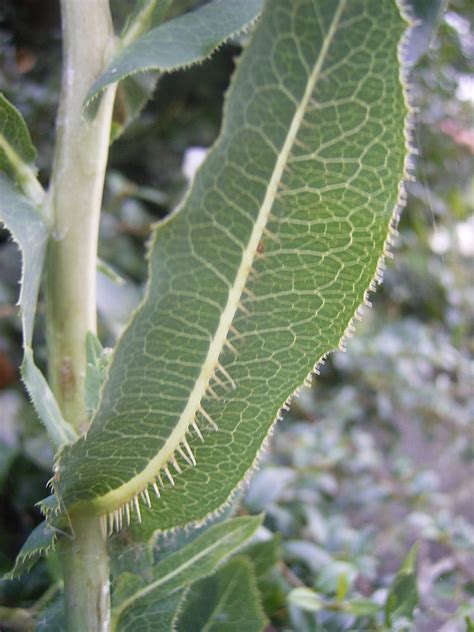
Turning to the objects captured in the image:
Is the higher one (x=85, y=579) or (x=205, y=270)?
(x=205, y=270)

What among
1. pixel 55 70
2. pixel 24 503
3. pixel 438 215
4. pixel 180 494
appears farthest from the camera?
pixel 438 215

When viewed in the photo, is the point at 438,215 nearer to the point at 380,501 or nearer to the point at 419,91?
the point at 419,91

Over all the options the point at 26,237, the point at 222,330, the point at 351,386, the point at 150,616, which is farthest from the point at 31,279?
the point at 351,386

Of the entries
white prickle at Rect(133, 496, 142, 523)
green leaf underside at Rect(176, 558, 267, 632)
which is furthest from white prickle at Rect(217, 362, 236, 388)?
green leaf underside at Rect(176, 558, 267, 632)

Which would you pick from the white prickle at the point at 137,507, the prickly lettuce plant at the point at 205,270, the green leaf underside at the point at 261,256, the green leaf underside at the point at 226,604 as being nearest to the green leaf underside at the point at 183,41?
the prickly lettuce plant at the point at 205,270

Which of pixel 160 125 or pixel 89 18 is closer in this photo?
pixel 89 18

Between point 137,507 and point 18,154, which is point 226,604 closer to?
point 137,507

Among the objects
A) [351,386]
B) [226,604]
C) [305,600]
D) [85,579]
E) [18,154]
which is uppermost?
[18,154]

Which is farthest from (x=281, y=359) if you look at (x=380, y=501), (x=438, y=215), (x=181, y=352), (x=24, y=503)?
(x=438, y=215)
